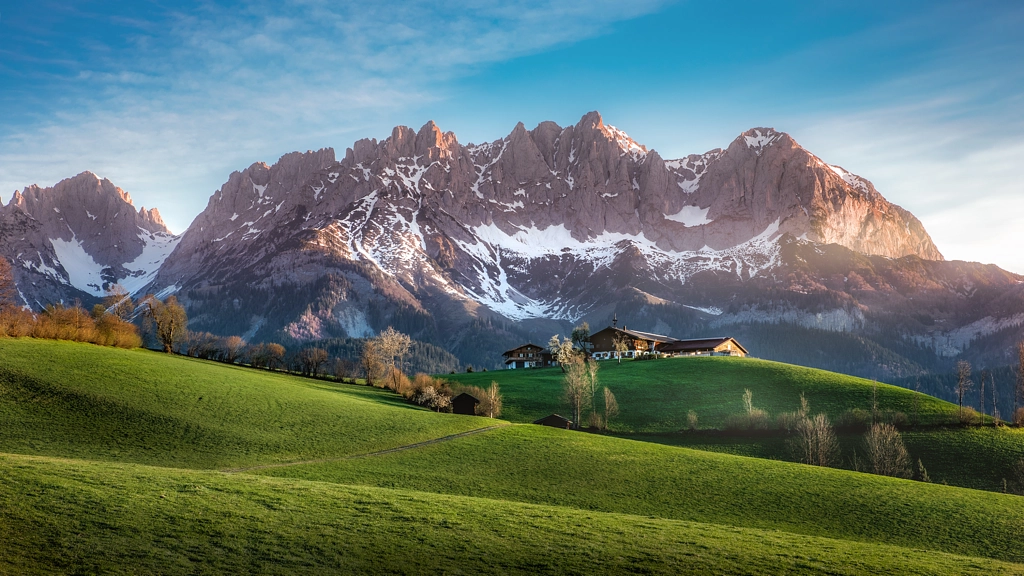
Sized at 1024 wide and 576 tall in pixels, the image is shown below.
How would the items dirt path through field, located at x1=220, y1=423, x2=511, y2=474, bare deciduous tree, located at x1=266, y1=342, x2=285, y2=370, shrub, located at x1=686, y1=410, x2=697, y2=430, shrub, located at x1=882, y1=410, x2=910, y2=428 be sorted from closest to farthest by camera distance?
1. dirt path through field, located at x1=220, y1=423, x2=511, y2=474
2. shrub, located at x1=882, y1=410, x2=910, y2=428
3. shrub, located at x1=686, y1=410, x2=697, y2=430
4. bare deciduous tree, located at x1=266, y1=342, x2=285, y2=370

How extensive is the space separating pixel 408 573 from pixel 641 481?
33.6m

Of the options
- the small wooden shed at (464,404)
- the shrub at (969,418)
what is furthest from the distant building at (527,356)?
the shrub at (969,418)

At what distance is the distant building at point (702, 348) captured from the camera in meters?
164

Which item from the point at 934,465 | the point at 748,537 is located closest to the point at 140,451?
the point at 748,537

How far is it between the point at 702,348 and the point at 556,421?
7454 cm

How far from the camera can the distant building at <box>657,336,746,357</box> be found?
163750 mm

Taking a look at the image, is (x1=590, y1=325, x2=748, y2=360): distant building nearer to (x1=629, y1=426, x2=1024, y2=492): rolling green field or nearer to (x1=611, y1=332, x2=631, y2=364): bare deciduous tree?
(x1=611, y1=332, x2=631, y2=364): bare deciduous tree

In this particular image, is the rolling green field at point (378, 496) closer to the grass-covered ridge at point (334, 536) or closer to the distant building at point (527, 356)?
the grass-covered ridge at point (334, 536)

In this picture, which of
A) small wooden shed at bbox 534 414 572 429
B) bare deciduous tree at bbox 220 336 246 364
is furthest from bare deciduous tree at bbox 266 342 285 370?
small wooden shed at bbox 534 414 572 429

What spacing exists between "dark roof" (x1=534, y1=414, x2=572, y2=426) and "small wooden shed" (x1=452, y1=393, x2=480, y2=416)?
9.49 m

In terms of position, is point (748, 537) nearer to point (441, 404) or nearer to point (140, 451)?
point (140, 451)

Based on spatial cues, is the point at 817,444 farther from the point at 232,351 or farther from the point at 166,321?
the point at 232,351

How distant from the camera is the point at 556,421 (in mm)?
101250

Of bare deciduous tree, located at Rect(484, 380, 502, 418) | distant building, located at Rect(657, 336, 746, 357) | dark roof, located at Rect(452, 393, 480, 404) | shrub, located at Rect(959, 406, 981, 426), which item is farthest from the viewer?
distant building, located at Rect(657, 336, 746, 357)
